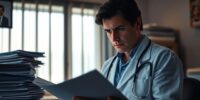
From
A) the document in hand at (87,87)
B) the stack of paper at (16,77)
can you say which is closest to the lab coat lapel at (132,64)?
the document in hand at (87,87)

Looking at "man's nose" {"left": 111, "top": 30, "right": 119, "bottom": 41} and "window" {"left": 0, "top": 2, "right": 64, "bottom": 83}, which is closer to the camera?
"man's nose" {"left": 111, "top": 30, "right": 119, "bottom": 41}

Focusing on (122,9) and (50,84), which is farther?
(122,9)

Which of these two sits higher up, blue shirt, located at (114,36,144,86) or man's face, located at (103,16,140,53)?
man's face, located at (103,16,140,53)

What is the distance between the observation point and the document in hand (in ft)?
3.14

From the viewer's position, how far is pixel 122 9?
4.49 ft

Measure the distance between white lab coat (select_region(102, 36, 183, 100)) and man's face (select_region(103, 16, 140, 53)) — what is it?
0.06 metres

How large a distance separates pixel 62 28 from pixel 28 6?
396 millimetres

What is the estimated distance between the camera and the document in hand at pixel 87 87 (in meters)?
0.96

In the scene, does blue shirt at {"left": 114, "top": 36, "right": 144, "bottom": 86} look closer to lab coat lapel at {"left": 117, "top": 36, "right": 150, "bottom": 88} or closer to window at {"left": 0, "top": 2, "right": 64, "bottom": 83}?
lab coat lapel at {"left": 117, "top": 36, "right": 150, "bottom": 88}

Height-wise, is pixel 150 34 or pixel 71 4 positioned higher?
pixel 71 4

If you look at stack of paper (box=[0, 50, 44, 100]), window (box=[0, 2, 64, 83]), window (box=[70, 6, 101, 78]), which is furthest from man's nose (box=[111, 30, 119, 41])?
window (box=[70, 6, 101, 78])

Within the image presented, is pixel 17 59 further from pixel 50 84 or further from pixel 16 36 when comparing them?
pixel 16 36

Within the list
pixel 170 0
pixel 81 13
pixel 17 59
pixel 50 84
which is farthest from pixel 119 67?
pixel 170 0

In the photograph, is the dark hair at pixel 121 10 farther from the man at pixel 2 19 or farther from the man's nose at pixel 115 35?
the man at pixel 2 19
